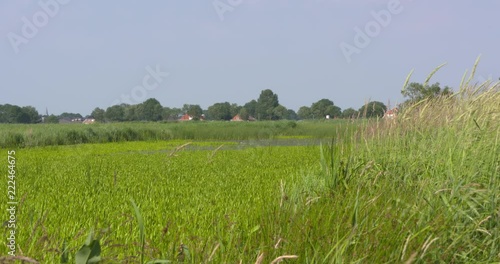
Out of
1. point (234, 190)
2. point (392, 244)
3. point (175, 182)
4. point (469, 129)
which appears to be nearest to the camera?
point (392, 244)

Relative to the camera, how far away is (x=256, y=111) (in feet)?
293

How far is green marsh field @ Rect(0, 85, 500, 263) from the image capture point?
2539 mm

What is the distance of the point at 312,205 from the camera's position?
369cm

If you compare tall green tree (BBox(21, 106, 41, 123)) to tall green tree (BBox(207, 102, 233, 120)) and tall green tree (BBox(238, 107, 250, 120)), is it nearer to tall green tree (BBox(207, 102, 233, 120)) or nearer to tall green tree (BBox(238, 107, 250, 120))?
tall green tree (BBox(207, 102, 233, 120))

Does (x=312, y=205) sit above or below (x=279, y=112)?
below

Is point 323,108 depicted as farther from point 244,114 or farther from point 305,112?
point 244,114

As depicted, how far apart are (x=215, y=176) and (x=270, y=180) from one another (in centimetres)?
101

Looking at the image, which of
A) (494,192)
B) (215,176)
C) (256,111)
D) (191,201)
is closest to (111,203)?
(191,201)

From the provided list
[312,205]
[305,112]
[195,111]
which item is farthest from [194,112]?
[312,205]

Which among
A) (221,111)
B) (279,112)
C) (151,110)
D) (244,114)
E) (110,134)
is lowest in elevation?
(110,134)

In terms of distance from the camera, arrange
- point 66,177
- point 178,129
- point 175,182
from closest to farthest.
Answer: point 175,182
point 66,177
point 178,129

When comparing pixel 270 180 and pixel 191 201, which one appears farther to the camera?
pixel 270 180

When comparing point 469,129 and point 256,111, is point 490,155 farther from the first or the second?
point 256,111

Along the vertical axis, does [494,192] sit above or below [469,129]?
below
